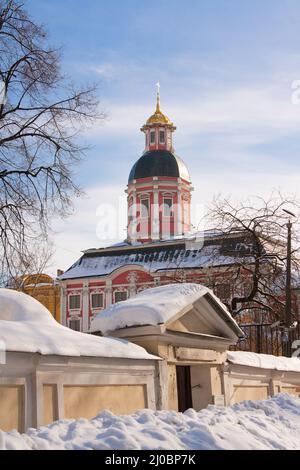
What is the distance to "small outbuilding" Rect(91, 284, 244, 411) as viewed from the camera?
1036 centimetres

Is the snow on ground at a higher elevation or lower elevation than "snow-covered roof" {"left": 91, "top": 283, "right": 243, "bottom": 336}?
lower

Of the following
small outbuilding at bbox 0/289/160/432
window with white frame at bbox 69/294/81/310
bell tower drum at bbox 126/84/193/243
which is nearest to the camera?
small outbuilding at bbox 0/289/160/432

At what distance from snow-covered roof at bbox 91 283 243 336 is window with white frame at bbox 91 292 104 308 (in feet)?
135

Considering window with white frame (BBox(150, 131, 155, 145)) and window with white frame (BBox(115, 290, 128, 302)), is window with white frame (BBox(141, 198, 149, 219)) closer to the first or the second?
window with white frame (BBox(150, 131, 155, 145))

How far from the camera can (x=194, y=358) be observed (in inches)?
456

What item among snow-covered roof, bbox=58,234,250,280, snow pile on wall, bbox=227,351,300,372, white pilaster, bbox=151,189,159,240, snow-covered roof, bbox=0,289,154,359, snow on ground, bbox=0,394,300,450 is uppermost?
white pilaster, bbox=151,189,159,240

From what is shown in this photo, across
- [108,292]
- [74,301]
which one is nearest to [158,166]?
[108,292]

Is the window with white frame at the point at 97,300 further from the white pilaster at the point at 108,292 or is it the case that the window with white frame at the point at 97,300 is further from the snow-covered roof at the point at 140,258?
the snow-covered roof at the point at 140,258

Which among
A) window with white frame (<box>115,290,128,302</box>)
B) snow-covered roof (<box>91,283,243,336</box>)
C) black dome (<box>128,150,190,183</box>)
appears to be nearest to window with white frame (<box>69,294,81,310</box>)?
window with white frame (<box>115,290,128,302</box>)

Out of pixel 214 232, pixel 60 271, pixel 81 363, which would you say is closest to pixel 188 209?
pixel 60 271

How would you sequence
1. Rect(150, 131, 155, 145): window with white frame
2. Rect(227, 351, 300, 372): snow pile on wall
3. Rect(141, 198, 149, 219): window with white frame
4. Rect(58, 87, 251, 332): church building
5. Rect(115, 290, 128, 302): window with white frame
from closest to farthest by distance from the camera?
Rect(227, 351, 300, 372): snow pile on wall → Rect(58, 87, 251, 332): church building → Rect(115, 290, 128, 302): window with white frame → Rect(141, 198, 149, 219): window with white frame → Rect(150, 131, 155, 145): window with white frame

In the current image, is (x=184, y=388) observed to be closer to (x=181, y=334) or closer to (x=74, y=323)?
(x=181, y=334)

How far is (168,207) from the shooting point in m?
60.2

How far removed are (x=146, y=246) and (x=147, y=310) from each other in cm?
4209
